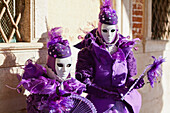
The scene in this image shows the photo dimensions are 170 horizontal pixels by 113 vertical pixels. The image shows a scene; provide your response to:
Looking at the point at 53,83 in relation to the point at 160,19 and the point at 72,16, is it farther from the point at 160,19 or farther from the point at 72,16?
the point at 160,19

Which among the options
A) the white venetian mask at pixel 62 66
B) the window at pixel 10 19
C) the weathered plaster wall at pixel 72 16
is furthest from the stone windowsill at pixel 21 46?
the white venetian mask at pixel 62 66

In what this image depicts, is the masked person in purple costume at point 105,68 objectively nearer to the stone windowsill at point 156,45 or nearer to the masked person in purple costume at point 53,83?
the masked person in purple costume at point 53,83

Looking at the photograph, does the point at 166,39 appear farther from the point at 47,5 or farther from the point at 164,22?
the point at 47,5

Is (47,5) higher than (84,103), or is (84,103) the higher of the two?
(47,5)

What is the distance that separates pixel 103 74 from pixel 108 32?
47 centimetres

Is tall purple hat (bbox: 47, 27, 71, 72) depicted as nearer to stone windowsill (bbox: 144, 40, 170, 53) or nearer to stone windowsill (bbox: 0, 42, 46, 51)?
stone windowsill (bbox: 0, 42, 46, 51)

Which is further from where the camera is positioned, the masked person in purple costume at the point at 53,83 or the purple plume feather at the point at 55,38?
the purple plume feather at the point at 55,38

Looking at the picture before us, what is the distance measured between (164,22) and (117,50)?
3.47m

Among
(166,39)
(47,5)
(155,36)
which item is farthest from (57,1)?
(166,39)

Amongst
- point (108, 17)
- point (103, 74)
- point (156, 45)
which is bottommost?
point (103, 74)

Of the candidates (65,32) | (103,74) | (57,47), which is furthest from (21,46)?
(103,74)

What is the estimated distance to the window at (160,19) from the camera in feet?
21.1

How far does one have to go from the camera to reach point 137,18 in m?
5.68

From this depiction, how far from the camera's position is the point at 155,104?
636cm
